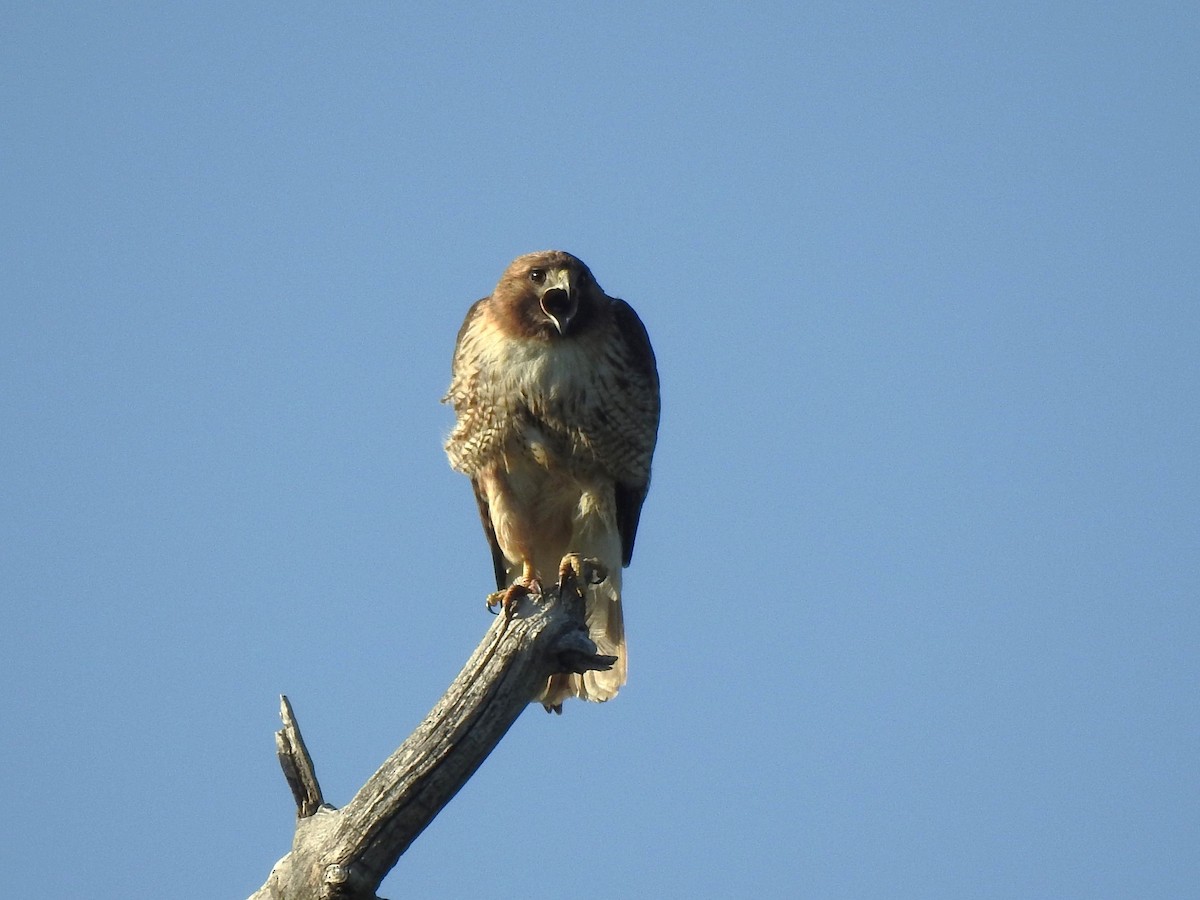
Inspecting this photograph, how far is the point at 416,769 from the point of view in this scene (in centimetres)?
594

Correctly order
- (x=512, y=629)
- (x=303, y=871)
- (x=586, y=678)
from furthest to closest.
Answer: (x=586, y=678) → (x=512, y=629) → (x=303, y=871)

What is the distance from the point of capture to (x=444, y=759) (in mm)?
5973

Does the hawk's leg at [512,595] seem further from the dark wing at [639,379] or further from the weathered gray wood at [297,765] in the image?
the weathered gray wood at [297,765]

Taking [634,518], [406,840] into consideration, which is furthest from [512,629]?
[634,518]

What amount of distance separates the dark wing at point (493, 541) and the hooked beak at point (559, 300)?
962 mm

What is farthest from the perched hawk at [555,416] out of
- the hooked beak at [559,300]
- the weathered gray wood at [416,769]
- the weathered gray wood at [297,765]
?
the weathered gray wood at [297,765]

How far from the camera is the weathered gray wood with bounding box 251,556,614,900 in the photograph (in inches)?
230

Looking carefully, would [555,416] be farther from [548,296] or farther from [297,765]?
[297,765]

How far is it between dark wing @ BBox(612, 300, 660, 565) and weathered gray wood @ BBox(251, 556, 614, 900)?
1738 millimetres

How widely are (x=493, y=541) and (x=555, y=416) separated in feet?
3.48

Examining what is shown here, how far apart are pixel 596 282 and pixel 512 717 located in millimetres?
2618

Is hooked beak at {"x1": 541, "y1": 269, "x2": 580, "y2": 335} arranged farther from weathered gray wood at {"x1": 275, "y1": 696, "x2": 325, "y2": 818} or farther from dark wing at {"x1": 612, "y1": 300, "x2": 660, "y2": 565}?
weathered gray wood at {"x1": 275, "y1": 696, "x2": 325, "y2": 818}

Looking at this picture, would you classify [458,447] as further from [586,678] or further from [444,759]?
[444,759]

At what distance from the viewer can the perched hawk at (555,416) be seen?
765cm
